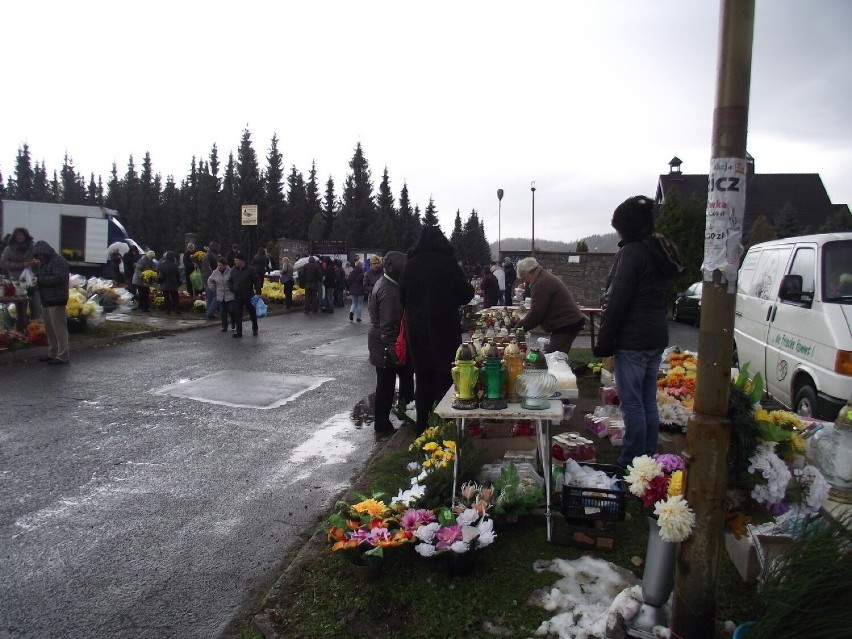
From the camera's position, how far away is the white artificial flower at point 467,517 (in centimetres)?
379

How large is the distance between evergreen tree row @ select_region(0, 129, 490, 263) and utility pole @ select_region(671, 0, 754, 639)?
187 ft

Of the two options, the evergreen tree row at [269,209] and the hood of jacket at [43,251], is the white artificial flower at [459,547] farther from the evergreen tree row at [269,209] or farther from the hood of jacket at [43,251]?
the evergreen tree row at [269,209]

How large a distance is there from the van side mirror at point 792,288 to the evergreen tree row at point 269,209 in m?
53.1

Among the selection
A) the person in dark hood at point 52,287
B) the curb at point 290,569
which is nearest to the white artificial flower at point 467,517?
the curb at point 290,569

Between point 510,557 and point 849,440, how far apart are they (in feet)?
6.51

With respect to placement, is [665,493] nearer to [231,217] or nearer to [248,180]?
[248,180]

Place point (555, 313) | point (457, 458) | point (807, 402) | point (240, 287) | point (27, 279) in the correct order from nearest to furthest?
1. point (457, 458)
2. point (807, 402)
3. point (555, 313)
4. point (27, 279)
5. point (240, 287)

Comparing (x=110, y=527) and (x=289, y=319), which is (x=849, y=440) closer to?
(x=110, y=527)

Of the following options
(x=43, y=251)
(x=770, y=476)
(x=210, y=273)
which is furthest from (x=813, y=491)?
(x=210, y=273)

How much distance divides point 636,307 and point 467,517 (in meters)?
2.11

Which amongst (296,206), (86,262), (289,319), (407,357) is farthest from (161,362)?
(296,206)

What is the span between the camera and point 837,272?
6566mm

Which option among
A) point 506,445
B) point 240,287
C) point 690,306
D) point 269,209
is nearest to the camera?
point 506,445

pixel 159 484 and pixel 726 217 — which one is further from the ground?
pixel 726 217
